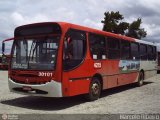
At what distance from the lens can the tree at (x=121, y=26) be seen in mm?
51031

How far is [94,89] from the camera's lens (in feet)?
41.5

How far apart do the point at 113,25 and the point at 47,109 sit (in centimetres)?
4156

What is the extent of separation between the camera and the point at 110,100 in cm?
1286

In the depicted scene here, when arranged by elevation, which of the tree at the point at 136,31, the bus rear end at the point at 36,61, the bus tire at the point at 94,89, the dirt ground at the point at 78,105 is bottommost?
the dirt ground at the point at 78,105

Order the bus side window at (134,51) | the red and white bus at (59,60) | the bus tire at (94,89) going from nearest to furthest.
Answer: the red and white bus at (59,60), the bus tire at (94,89), the bus side window at (134,51)

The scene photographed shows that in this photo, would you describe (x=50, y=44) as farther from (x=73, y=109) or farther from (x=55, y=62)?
(x=73, y=109)

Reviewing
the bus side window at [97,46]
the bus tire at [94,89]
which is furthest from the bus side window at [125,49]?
the bus tire at [94,89]

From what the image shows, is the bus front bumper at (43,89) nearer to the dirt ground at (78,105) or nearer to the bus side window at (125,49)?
the dirt ground at (78,105)

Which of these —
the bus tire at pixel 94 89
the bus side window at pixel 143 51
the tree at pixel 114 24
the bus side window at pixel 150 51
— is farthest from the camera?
the tree at pixel 114 24

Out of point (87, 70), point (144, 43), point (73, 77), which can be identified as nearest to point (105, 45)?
point (87, 70)

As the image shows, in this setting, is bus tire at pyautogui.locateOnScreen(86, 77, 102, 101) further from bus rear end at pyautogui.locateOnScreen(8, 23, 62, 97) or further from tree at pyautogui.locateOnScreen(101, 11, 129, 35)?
tree at pyautogui.locateOnScreen(101, 11, 129, 35)

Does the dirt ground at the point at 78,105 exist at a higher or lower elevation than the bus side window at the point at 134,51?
lower

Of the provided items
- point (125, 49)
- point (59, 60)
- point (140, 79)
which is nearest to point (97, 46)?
point (59, 60)

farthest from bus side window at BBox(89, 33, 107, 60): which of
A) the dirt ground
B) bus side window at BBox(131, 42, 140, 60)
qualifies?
bus side window at BBox(131, 42, 140, 60)
